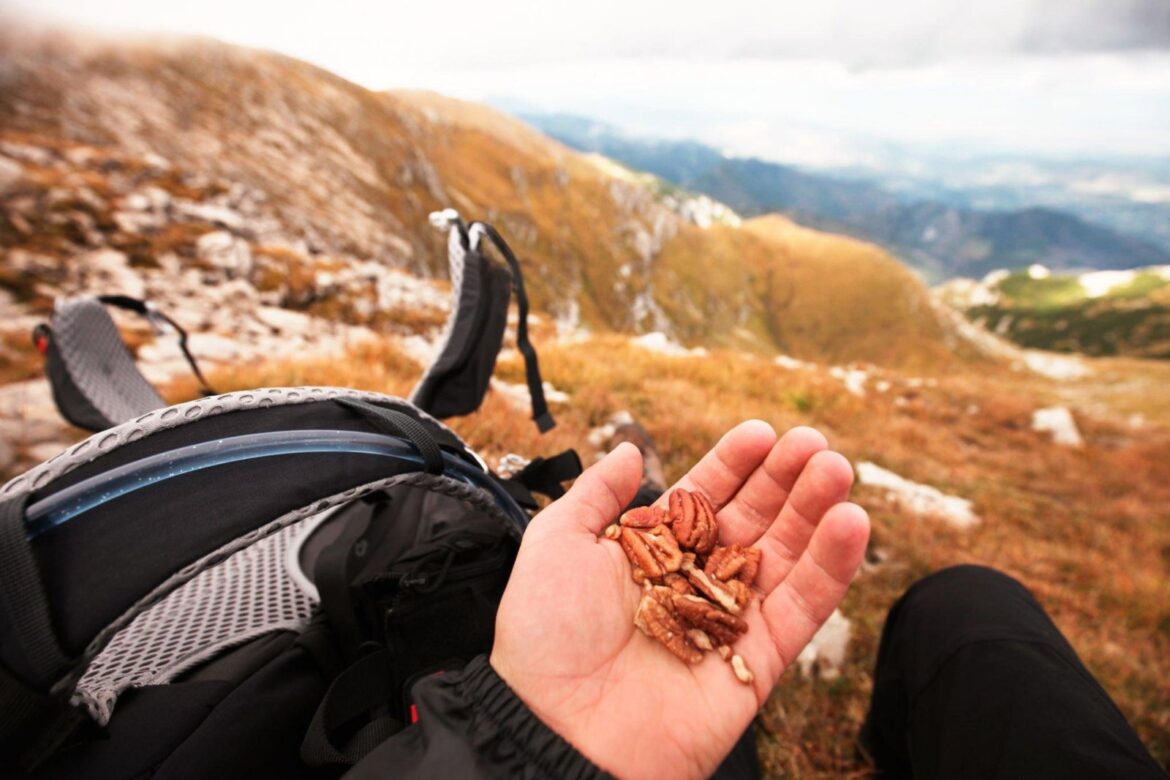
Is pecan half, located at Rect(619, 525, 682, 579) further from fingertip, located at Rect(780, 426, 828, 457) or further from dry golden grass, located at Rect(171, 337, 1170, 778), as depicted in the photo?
dry golden grass, located at Rect(171, 337, 1170, 778)

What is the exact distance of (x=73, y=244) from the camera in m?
12.1

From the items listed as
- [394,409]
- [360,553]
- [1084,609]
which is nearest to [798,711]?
[360,553]

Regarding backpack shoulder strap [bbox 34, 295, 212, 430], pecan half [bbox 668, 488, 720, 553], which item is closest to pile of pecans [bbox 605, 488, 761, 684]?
pecan half [bbox 668, 488, 720, 553]

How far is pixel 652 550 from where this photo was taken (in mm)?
2189

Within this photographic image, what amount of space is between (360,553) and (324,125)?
95092 mm

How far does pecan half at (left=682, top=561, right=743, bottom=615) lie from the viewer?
6.97 feet

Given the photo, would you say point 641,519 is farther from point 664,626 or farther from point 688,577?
point 664,626

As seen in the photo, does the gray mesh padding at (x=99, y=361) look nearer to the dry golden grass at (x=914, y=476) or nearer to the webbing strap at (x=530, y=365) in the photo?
the dry golden grass at (x=914, y=476)

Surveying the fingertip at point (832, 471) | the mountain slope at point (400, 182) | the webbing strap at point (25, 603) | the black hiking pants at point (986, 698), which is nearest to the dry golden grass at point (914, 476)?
the black hiking pants at point (986, 698)

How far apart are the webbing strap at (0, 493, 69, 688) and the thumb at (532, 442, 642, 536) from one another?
56.7 inches

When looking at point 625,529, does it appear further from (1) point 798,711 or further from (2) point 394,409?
(1) point 798,711

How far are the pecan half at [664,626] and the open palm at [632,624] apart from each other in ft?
0.31

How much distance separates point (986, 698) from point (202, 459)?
10.8ft

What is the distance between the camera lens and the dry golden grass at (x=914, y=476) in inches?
142
